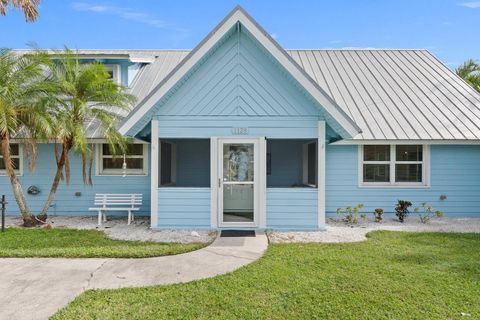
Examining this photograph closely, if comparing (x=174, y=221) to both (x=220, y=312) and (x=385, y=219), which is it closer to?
(x=220, y=312)

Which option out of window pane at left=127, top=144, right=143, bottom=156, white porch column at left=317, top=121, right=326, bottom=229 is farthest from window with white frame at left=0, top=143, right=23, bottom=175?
white porch column at left=317, top=121, right=326, bottom=229

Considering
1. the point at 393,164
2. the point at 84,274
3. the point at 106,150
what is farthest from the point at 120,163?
the point at 393,164

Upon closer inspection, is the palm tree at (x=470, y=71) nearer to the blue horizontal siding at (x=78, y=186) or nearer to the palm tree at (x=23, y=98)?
the blue horizontal siding at (x=78, y=186)

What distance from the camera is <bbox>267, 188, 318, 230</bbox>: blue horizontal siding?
8.57 metres

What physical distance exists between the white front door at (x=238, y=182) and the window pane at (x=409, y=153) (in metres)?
5.26

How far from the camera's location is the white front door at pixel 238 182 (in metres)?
8.55

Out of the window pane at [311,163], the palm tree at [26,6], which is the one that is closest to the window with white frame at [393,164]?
the window pane at [311,163]

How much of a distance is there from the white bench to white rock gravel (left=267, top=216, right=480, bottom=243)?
14.1 feet

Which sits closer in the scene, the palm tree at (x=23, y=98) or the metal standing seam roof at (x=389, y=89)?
the palm tree at (x=23, y=98)

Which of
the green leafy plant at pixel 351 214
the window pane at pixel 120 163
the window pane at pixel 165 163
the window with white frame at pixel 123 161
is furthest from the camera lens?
the window pane at pixel 120 163

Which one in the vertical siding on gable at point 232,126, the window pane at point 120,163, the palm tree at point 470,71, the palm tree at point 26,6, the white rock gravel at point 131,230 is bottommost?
the white rock gravel at point 131,230

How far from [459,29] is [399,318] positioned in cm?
1195

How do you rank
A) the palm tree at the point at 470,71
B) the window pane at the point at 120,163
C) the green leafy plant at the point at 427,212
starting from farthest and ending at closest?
the palm tree at the point at 470,71 < the window pane at the point at 120,163 < the green leafy plant at the point at 427,212

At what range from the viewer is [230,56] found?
8.47 m
